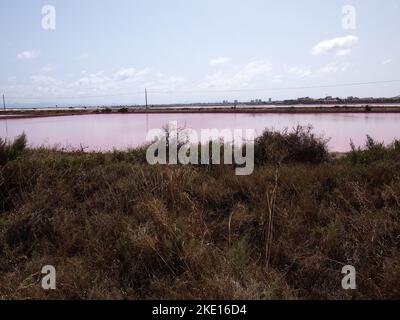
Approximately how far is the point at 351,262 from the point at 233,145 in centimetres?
471

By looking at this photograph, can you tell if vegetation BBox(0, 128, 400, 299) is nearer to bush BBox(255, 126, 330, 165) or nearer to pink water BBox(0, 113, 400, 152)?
bush BBox(255, 126, 330, 165)

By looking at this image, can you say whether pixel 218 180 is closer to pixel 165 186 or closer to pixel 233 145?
pixel 165 186

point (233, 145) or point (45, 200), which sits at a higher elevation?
point (233, 145)

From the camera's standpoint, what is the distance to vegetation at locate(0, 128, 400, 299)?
3.74 meters

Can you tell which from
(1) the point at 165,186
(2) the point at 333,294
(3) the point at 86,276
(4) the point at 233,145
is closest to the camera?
(2) the point at 333,294

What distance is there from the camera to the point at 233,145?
8523 millimetres
